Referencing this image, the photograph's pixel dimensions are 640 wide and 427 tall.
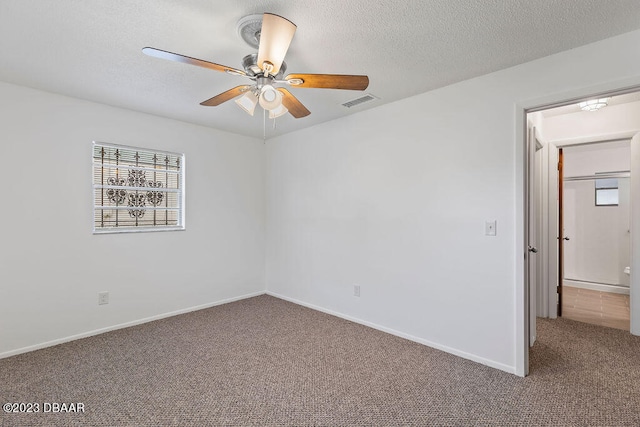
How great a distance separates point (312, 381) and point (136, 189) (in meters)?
2.78

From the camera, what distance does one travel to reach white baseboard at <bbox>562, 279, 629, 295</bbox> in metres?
4.81

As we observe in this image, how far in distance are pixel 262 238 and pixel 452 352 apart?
293 centimetres

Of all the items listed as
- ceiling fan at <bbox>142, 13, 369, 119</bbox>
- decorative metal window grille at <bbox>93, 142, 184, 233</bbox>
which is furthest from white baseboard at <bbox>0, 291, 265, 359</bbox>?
ceiling fan at <bbox>142, 13, 369, 119</bbox>

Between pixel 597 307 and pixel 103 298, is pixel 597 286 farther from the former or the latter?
pixel 103 298

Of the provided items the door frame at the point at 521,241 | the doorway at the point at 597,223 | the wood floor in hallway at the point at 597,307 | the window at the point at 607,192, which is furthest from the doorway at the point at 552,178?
the window at the point at 607,192

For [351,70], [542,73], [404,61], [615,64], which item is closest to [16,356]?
[351,70]

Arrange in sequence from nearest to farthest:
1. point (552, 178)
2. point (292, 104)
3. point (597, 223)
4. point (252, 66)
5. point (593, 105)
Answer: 1. point (252, 66)
2. point (292, 104)
3. point (593, 105)
4. point (552, 178)
5. point (597, 223)

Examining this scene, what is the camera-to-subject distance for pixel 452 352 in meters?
2.77

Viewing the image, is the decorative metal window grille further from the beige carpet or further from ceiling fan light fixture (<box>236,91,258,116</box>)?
ceiling fan light fixture (<box>236,91,258,116</box>)

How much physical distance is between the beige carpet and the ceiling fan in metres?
1.92

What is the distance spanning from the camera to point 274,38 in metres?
1.58

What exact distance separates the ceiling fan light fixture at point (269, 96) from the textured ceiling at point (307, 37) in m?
0.40

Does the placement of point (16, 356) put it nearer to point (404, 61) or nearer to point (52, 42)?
point (52, 42)

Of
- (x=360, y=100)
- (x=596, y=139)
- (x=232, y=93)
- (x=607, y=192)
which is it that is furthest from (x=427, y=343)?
(x=607, y=192)
